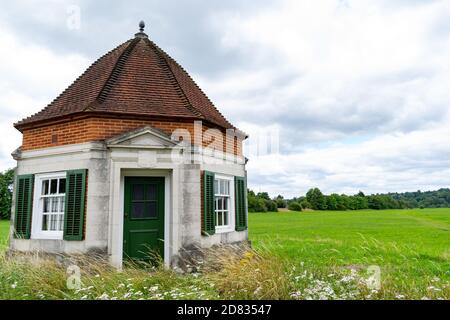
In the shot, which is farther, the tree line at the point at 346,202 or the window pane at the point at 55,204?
the tree line at the point at 346,202

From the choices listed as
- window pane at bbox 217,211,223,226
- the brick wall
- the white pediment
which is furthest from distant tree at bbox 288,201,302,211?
the white pediment

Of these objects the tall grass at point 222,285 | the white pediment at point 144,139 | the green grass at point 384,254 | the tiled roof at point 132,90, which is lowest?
the green grass at point 384,254

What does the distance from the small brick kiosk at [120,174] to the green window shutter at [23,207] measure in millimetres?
28

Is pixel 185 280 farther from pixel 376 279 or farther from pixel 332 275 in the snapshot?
pixel 376 279

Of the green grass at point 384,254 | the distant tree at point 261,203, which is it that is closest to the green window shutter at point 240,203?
the green grass at point 384,254

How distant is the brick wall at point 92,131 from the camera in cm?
877

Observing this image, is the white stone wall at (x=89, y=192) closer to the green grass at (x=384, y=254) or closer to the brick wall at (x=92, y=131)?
the brick wall at (x=92, y=131)

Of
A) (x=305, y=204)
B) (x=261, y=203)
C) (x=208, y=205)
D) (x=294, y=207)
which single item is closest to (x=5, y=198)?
(x=261, y=203)

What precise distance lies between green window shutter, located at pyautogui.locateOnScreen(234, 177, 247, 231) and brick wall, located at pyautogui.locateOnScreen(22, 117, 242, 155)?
4.93ft

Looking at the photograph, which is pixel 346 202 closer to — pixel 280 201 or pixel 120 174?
pixel 280 201

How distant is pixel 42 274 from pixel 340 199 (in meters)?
105

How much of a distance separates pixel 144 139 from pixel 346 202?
344 feet

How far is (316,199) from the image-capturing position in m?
99.4
